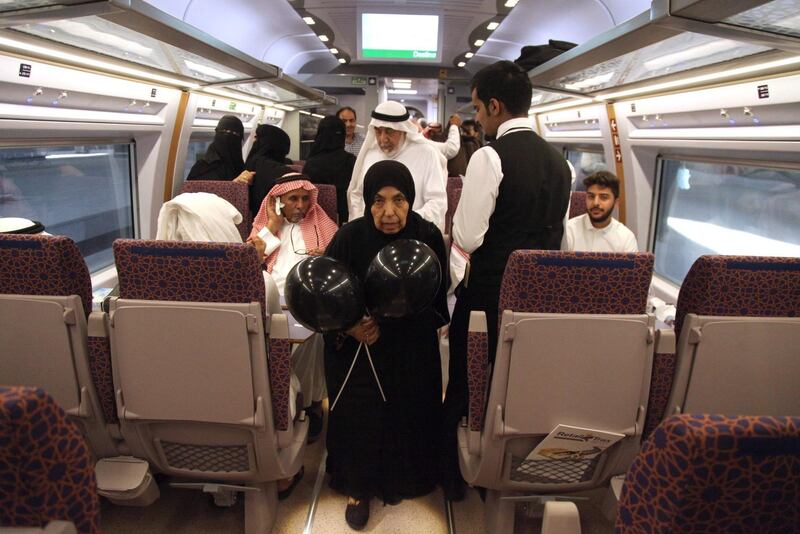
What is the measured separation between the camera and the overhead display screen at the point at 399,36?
740 centimetres

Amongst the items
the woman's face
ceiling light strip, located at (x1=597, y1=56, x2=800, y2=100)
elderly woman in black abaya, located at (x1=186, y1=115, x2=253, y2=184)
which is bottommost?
the woman's face

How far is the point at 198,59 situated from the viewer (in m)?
3.79

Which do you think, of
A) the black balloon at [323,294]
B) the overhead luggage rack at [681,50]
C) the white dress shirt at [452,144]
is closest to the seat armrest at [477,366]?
the black balloon at [323,294]

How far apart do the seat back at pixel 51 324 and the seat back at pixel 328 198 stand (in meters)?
2.41

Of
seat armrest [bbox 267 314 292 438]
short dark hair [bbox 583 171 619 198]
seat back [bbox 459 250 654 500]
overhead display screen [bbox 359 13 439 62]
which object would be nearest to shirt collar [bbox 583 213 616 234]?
short dark hair [bbox 583 171 619 198]

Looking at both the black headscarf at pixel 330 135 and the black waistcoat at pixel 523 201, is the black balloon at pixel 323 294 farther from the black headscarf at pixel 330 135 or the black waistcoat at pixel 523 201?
the black headscarf at pixel 330 135

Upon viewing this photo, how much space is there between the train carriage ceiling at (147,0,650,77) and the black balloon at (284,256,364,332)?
434cm

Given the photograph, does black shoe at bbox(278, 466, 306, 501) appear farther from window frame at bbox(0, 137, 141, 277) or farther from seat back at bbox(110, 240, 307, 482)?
window frame at bbox(0, 137, 141, 277)

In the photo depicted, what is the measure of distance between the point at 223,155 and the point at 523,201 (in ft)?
11.9

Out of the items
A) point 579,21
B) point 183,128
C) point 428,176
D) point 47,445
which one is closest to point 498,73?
point 428,176

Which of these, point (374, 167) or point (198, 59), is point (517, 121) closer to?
point (374, 167)

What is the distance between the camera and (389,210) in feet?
7.75

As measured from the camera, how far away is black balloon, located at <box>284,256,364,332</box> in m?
1.99

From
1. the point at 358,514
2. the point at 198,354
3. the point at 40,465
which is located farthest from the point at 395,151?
the point at 40,465
